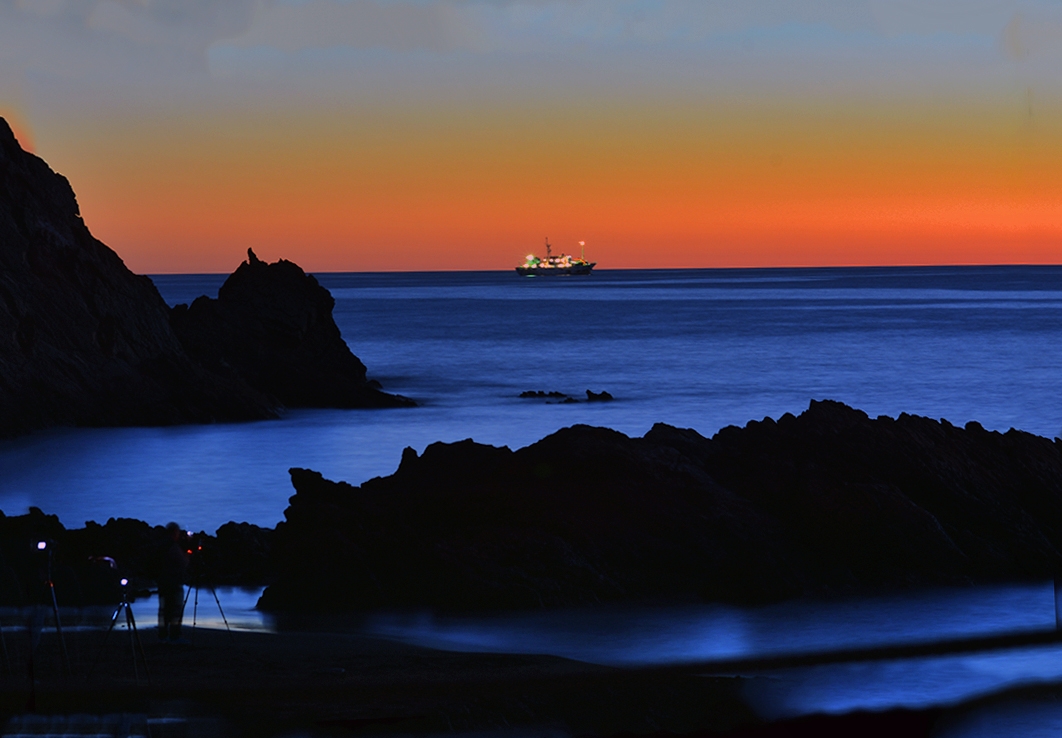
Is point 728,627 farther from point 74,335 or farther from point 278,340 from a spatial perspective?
point 278,340

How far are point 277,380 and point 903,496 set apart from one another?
28.2 metres

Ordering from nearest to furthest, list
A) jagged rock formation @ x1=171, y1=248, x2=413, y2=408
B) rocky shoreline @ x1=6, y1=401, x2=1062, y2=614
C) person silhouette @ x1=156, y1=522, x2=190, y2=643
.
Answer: person silhouette @ x1=156, y1=522, x2=190, y2=643, rocky shoreline @ x1=6, y1=401, x2=1062, y2=614, jagged rock formation @ x1=171, y1=248, x2=413, y2=408

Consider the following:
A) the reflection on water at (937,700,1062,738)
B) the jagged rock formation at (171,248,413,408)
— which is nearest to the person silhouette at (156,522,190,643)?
the reflection on water at (937,700,1062,738)

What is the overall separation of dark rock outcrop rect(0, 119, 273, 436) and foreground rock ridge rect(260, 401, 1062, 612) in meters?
19.4

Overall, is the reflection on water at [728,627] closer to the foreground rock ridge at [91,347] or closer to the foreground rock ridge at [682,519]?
the foreground rock ridge at [682,519]

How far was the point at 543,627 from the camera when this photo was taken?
572 inches

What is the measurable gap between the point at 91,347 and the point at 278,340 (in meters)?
8.55

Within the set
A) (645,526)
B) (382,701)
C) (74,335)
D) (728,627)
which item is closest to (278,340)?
(74,335)

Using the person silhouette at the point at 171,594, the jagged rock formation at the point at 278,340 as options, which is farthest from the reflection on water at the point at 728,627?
the jagged rock formation at the point at 278,340

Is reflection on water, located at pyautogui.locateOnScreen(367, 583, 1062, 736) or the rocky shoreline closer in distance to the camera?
reflection on water, located at pyautogui.locateOnScreen(367, 583, 1062, 736)

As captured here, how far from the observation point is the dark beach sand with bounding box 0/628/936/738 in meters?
9.16

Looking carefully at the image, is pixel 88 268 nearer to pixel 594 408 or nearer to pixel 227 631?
pixel 594 408

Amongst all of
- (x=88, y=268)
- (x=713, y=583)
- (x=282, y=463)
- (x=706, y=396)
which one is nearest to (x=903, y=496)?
(x=713, y=583)

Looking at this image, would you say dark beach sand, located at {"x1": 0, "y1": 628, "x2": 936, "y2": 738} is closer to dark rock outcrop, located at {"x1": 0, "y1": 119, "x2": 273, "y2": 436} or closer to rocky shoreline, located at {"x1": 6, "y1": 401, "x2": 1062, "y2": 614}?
rocky shoreline, located at {"x1": 6, "y1": 401, "x2": 1062, "y2": 614}
